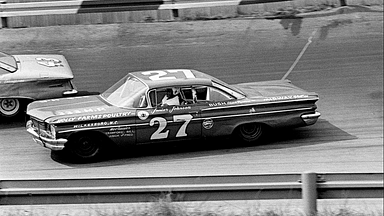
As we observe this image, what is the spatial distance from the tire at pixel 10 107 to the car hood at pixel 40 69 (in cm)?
31

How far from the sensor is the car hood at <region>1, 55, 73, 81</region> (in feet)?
30.6

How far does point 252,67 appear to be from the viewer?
1121cm

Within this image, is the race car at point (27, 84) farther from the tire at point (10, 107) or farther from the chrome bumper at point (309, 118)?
the chrome bumper at point (309, 118)

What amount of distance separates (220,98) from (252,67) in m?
3.07

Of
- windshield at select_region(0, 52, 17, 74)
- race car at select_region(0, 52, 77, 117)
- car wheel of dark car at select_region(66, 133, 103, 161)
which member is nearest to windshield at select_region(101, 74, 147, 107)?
car wheel of dark car at select_region(66, 133, 103, 161)

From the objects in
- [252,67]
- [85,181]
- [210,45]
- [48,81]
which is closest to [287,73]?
[252,67]

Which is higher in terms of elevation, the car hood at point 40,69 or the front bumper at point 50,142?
the car hood at point 40,69

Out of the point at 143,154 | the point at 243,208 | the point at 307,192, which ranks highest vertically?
the point at 307,192

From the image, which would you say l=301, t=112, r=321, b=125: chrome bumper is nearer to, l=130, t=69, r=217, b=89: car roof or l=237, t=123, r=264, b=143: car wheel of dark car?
l=237, t=123, r=264, b=143: car wheel of dark car

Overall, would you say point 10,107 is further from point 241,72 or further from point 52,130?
point 241,72

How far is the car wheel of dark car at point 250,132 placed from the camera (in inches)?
325

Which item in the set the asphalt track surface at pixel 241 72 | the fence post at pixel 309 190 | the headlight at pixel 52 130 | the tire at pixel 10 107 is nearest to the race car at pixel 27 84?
the tire at pixel 10 107

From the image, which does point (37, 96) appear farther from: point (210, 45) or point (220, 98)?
point (210, 45)

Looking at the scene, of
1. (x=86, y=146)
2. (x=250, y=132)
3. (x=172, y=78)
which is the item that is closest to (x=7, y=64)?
(x=86, y=146)
